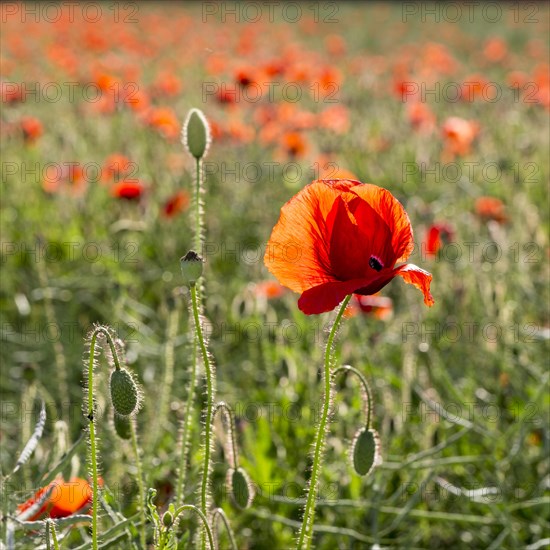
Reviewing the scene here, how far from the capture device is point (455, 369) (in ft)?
8.75

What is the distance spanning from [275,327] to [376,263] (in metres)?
1.40

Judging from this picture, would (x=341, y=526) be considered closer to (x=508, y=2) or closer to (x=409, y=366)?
(x=409, y=366)

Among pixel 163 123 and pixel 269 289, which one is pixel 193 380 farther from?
pixel 163 123

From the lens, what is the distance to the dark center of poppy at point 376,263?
120 cm

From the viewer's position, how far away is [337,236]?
3.84ft

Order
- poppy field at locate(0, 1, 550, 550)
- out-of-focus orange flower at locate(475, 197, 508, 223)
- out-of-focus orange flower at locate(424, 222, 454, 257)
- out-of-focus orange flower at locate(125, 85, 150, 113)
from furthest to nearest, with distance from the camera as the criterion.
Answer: out-of-focus orange flower at locate(125, 85, 150, 113) < out-of-focus orange flower at locate(475, 197, 508, 223) < out-of-focus orange flower at locate(424, 222, 454, 257) < poppy field at locate(0, 1, 550, 550)

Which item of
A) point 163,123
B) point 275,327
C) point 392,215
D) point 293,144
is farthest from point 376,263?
point 293,144

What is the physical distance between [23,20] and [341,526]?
10.0 meters

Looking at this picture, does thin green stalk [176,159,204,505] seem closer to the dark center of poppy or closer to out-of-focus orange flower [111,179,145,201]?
the dark center of poppy

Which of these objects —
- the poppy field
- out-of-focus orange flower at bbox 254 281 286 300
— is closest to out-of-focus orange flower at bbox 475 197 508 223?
the poppy field

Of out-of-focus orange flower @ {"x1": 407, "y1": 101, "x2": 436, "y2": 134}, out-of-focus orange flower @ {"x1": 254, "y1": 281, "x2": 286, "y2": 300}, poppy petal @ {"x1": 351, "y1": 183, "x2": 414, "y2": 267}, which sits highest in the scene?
out-of-focus orange flower @ {"x1": 407, "y1": 101, "x2": 436, "y2": 134}

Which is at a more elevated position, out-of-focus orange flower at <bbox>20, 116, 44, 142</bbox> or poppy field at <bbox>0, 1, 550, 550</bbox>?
out-of-focus orange flower at <bbox>20, 116, 44, 142</bbox>

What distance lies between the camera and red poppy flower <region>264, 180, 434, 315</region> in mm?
1165

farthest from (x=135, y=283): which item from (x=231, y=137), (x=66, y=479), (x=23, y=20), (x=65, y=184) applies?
(x=23, y=20)
